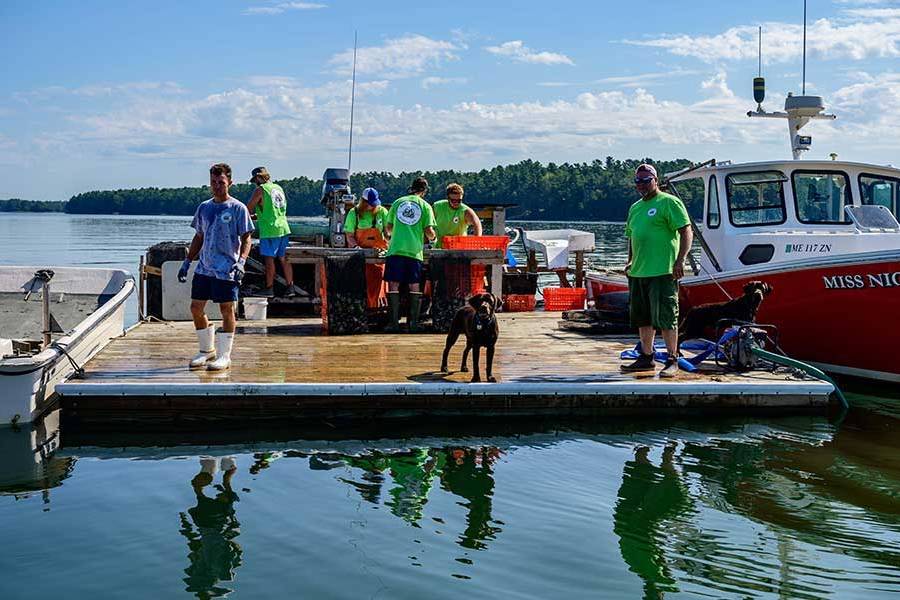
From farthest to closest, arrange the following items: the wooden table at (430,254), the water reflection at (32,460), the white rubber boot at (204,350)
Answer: the wooden table at (430,254) → the white rubber boot at (204,350) → the water reflection at (32,460)

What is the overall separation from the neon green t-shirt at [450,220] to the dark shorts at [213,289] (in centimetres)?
456

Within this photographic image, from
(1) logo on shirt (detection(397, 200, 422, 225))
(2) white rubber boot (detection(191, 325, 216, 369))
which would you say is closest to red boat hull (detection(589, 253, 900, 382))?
(1) logo on shirt (detection(397, 200, 422, 225))

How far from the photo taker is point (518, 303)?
14.8m

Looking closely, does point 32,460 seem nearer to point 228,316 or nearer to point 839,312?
point 228,316

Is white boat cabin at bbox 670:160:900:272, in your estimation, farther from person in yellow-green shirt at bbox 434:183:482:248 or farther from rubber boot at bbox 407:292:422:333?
rubber boot at bbox 407:292:422:333

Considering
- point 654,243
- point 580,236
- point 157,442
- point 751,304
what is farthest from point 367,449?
point 580,236

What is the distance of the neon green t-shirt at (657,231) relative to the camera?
8.39m

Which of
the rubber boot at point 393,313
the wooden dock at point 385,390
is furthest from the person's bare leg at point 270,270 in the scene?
the wooden dock at point 385,390

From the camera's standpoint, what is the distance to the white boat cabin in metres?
12.0

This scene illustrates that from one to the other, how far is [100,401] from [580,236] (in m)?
11.2

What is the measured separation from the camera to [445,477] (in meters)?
7.23

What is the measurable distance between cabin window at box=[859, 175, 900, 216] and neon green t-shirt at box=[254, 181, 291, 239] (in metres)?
7.41

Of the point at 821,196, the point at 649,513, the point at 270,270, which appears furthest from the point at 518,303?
the point at 649,513

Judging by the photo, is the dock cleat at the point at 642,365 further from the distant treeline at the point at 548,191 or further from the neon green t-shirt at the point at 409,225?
the distant treeline at the point at 548,191
